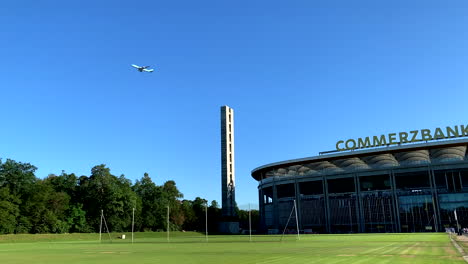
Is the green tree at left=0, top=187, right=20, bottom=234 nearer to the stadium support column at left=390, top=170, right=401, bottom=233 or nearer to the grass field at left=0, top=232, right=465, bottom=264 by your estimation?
the grass field at left=0, top=232, right=465, bottom=264

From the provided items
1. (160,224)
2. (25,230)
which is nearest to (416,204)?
(160,224)

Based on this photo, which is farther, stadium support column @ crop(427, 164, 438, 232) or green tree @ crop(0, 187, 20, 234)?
stadium support column @ crop(427, 164, 438, 232)

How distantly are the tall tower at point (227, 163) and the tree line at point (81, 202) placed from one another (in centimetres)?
773

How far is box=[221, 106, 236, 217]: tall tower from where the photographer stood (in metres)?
151

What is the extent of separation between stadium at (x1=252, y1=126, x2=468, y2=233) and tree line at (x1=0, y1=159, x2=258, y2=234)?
36.8 meters

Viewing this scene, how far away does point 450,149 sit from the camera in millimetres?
121750

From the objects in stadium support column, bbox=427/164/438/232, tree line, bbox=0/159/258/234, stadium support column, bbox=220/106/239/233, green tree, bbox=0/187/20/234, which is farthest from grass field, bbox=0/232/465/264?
stadium support column, bbox=220/106/239/233

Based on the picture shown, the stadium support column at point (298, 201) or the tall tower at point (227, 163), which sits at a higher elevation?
the tall tower at point (227, 163)

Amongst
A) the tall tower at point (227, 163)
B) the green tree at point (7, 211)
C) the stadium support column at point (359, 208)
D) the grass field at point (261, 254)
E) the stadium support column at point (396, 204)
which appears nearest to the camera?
the grass field at point (261, 254)

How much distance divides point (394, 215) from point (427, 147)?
25015 mm

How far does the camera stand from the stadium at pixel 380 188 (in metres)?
111

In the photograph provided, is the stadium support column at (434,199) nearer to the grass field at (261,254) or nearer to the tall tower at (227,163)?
the tall tower at (227,163)

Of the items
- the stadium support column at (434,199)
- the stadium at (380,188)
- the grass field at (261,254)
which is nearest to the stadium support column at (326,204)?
the stadium at (380,188)

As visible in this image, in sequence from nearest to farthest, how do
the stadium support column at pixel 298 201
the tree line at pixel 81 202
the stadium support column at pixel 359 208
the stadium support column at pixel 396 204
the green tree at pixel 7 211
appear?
the green tree at pixel 7 211
the tree line at pixel 81 202
the stadium support column at pixel 396 204
the stadium support column at pixel 359 208
the stadium support column at pixel 298 201
